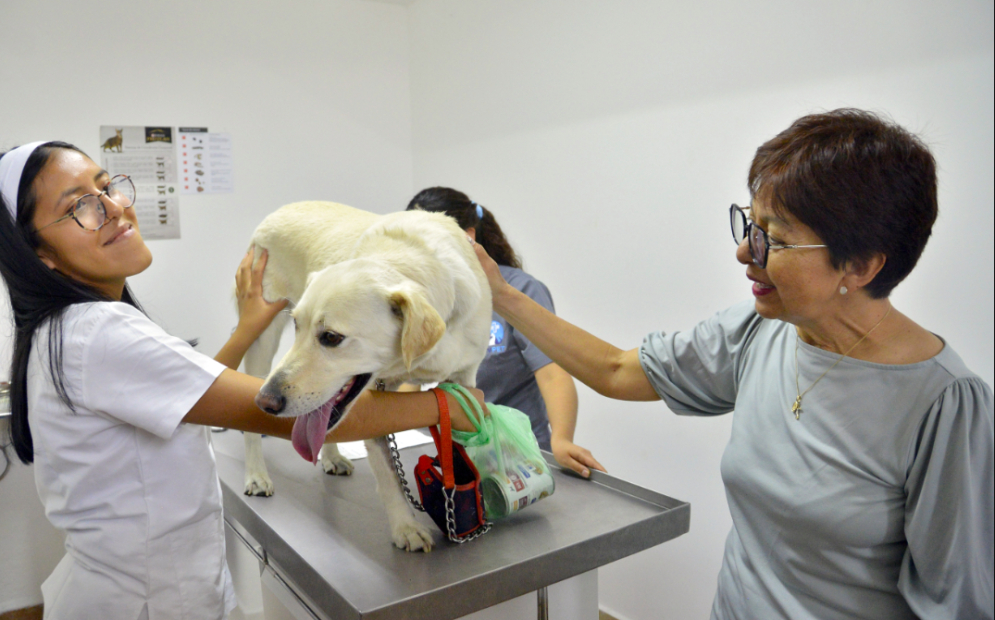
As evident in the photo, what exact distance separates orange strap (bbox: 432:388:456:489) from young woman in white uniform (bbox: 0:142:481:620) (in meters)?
0.02

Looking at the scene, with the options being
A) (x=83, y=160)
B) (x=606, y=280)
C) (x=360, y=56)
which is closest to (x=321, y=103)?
(x=360, y=56)

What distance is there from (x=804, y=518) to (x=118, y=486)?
1112 millimetres

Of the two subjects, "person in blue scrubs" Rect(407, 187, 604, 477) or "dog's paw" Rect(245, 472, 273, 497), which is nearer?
"dog's paw" Rect(245, 472, 273, 497)

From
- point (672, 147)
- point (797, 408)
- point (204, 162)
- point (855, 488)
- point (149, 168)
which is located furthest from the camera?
point (204, 162)

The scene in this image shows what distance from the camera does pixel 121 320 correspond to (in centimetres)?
103

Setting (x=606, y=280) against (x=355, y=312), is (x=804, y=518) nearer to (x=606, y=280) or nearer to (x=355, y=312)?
(x=355, y=312)

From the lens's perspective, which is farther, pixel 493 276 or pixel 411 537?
pixel 493 276

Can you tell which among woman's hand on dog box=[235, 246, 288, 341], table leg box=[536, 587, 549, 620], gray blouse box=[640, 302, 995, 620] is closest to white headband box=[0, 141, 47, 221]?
woman's hand on dog box=[235, 246, 288, 341]

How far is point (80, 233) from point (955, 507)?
4.60 ft

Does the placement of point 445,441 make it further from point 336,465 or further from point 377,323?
point 336,465

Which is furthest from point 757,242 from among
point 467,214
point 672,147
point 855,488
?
point 672,147

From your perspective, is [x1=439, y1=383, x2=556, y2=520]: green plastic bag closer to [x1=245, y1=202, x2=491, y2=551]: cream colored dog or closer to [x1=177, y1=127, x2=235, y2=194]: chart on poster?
[x1=245, y1=202, x2=491, y2=551]: cream colored dog

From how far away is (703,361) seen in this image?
1312 millimetres

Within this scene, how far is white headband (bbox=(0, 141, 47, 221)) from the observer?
1.05 meters
